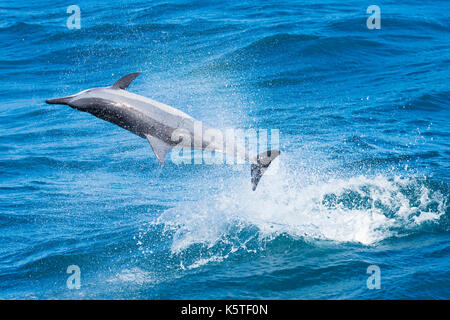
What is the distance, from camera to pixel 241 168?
14922 mm

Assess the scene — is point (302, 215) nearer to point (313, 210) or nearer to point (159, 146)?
point (313, 210)

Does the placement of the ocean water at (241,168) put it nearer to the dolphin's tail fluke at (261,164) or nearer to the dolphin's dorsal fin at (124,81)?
the dolphin's tail fluke at (261,164)

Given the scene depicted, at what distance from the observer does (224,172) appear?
14641 mm

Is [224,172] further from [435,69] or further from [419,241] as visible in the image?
[435,69]

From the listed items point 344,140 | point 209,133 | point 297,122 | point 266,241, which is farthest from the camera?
point 297,122

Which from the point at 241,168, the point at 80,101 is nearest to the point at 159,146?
the point at 80,101

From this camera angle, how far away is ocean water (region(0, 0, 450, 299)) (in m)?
10.3

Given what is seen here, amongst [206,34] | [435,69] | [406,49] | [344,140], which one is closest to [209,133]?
[344,140]

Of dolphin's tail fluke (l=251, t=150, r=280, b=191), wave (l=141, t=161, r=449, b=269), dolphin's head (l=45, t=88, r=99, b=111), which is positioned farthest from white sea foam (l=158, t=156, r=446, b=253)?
dolphin's head (l=45, t=88, r=99, b=111)

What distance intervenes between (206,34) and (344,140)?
11.1 meters

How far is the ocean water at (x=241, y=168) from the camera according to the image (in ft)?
33.7

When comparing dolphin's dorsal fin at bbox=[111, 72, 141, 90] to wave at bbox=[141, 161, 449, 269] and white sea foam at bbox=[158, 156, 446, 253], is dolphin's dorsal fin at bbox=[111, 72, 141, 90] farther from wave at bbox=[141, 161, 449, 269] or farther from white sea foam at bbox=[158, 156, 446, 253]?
white sea foam at bbox=[158, 156, 446, 253]

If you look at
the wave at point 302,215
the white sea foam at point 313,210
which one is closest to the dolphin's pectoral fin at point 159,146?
the wave at point 302,215

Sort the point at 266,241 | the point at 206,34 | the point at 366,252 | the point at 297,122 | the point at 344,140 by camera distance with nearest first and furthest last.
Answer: the point at 366,252 → the point at 266,241 → the point at 344,140 → the point at 297,122 → the point at 206,34
